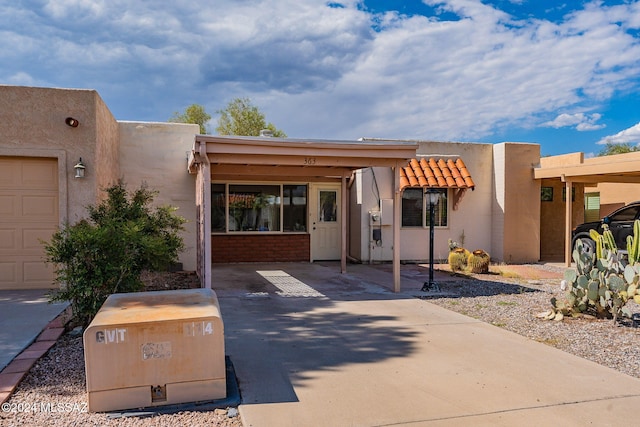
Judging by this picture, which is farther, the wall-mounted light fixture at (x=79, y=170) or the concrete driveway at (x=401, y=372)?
the wall-mounted light fixture at (x=79, y=170)

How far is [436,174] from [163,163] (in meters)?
7.82

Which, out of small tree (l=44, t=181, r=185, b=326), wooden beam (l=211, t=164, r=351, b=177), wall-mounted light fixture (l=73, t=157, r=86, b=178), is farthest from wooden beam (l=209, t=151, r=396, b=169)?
wall-mounted light fixture (l=73, t=157, r=86, b=178)

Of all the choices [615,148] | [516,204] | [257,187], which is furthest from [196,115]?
[615,148]

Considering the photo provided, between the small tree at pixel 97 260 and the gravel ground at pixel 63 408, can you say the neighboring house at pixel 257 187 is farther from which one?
the gravel ground at pixel 63 408

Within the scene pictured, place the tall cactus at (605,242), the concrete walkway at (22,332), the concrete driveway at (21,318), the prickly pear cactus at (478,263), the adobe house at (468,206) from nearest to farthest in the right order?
1. the concrete walkway at (22,332)
2. the concrete driveway at (21,318)
3. the tall cactus at (605,242)
4. the prickly pear cactus at (478,263)
5. the adobe house at (468,206)

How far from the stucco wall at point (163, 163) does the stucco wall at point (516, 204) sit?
930cm

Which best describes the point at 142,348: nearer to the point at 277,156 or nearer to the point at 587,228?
the point at 277,156

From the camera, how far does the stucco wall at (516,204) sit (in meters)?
14.1

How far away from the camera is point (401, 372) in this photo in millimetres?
4637

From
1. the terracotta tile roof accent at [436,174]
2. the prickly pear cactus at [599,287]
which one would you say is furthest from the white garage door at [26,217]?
the prickly pear cactus at [599,287]

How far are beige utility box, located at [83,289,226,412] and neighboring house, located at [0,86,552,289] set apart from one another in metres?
4.19

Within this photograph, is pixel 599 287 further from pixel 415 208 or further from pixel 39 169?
pixel 39 169

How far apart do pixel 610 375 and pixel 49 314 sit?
7.18 metres

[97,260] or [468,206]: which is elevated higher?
[468,206]
